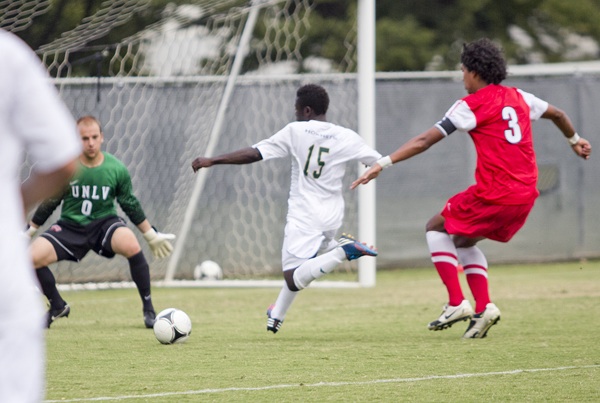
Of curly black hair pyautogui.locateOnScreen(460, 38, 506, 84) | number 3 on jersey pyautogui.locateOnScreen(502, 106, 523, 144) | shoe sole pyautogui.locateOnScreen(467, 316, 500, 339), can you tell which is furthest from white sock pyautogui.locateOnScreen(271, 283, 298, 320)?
curly black hair pyautogui.locateOnScreen(460, 38, 506, 84)

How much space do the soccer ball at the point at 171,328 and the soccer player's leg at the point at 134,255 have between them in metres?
1.04

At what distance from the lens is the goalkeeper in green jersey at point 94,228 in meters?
7.54

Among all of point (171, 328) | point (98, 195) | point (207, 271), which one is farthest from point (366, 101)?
point (171, 328)

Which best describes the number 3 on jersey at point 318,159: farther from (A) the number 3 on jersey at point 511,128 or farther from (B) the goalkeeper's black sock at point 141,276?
(B) the goalkeeper's black sock at point 141,276

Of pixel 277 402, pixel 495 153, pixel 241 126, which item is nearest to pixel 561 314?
pixel 495 153

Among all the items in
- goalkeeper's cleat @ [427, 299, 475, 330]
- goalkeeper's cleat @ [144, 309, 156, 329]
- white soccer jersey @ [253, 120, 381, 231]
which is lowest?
goalkeeper's cleat @ [144, 309, 156, 329]

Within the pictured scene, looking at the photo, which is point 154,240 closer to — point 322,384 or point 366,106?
point 322,384

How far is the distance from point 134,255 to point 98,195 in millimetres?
518

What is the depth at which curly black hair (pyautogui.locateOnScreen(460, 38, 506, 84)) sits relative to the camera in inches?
259

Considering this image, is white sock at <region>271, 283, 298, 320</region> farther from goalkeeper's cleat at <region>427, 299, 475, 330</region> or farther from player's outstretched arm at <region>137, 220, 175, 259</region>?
player's outstretched arm at <region>137, 220, 175, 259</region>

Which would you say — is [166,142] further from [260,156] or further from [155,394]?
[155,394]

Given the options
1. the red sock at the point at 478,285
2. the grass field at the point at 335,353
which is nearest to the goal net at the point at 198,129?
the grass field at the point at 335,353

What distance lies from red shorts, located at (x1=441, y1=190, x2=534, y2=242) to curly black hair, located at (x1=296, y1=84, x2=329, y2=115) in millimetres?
1158

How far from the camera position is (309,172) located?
7.13 metres
